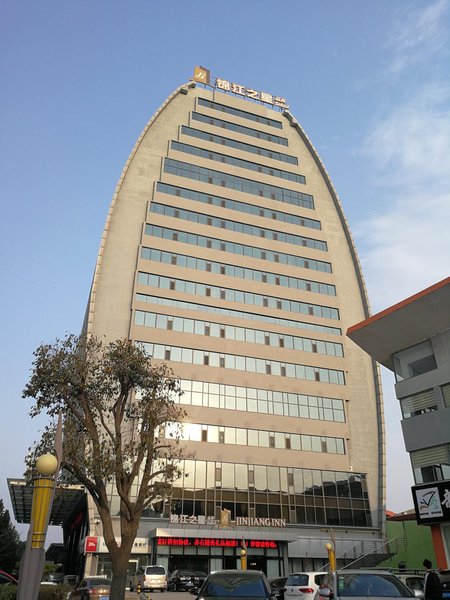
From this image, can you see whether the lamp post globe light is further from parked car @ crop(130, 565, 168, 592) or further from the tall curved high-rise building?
Answer: the tall curved high-rise building

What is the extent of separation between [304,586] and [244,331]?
115 ft

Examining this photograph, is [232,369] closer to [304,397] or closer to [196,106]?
[304,397]

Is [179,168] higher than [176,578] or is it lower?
higher

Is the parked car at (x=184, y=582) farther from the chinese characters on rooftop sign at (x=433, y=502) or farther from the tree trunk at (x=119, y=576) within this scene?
the chinese characters on rooftop sign at (x=433, y=502)

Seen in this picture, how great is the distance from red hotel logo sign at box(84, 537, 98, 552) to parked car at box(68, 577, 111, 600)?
16.0 metres

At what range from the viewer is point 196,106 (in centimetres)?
6412

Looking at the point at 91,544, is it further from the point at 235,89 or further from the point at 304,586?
the point at 235,89

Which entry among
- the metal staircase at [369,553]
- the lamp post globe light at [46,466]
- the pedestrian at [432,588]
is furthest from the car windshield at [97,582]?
the metal staircase at [369,553]

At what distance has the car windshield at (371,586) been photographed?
29.9 ft

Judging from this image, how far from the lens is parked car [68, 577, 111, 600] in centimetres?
2167

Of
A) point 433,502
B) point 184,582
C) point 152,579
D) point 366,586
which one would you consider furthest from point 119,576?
point 184,582

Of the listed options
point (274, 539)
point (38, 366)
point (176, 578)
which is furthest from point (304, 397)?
point (38, 366)

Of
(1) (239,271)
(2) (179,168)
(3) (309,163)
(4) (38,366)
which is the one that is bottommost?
(4) (38,366)

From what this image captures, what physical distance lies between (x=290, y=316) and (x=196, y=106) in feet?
98.9
